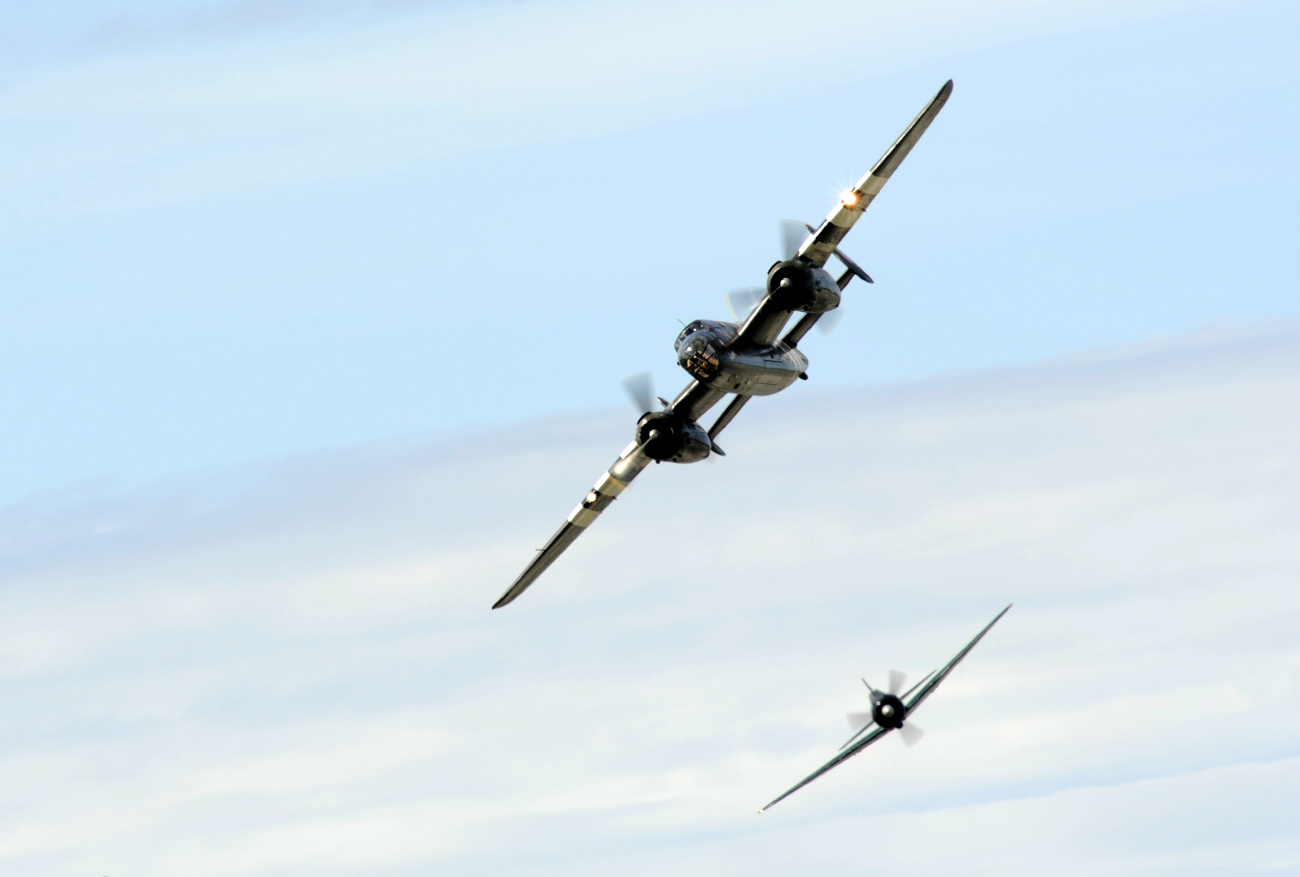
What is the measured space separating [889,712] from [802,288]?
1773 inches

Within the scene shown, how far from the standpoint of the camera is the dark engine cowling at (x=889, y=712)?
126500mm

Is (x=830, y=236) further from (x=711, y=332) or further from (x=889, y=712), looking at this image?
(x=889, y=712)

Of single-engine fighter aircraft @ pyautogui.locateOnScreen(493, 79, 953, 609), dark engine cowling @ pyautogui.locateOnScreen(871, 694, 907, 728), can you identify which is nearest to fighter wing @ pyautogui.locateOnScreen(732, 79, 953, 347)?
single-engine fighter aircraft @ pyautogui.locateOnScreen(493, 79, 953, 609)

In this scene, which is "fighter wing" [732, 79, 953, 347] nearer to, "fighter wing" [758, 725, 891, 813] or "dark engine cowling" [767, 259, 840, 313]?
"dark engine cowling" [767, 259, 840, 313]

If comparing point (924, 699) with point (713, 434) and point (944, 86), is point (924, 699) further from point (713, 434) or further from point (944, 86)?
point (944, 86)

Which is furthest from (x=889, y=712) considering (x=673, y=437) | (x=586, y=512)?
(x=673, y=437)

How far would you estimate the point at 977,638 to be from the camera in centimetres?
12244

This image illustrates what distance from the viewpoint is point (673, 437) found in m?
98.8

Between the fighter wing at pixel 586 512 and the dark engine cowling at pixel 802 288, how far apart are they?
15016mm

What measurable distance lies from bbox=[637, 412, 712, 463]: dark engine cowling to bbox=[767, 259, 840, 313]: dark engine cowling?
10.6 meters

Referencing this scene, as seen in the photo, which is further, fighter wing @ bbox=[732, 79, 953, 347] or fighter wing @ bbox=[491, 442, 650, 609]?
fighter wing @ bbox=[491, 442, 650, 609]

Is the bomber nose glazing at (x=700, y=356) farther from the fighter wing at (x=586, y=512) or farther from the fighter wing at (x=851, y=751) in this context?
the fighter wing at (x=851, y=751)

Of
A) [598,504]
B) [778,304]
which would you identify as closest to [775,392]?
[778,304]

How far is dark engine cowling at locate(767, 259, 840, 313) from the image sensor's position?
3580 inches
